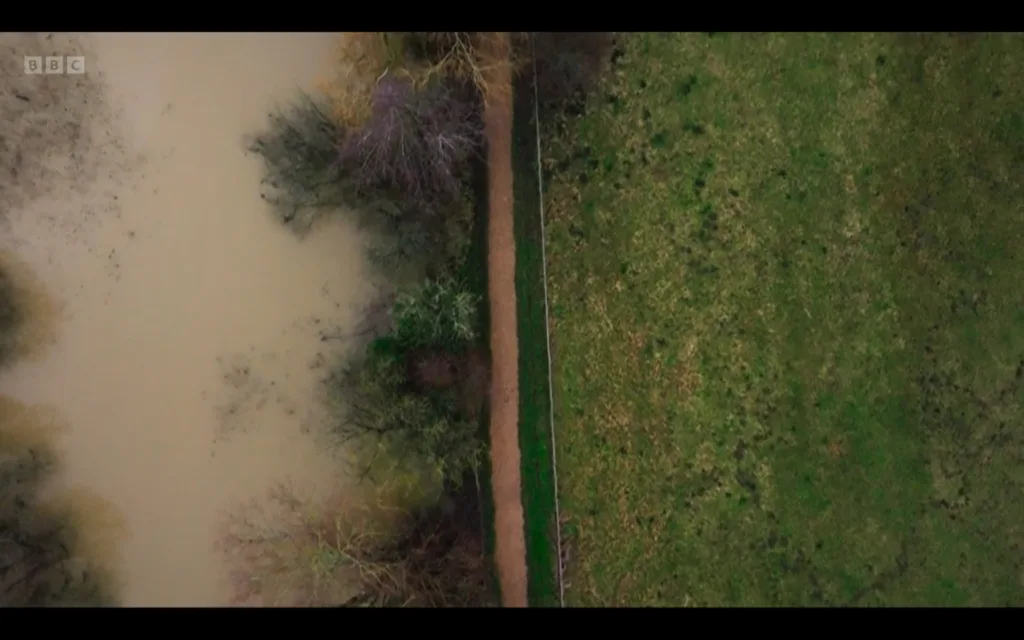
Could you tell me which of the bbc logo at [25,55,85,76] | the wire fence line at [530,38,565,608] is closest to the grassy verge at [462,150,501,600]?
the wire fence line at [530,38,565,608]

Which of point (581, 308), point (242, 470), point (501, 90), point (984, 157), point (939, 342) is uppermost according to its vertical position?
point (501, 90)

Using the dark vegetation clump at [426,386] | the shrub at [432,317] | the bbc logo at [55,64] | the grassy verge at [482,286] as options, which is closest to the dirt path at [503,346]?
the grassy verge at [482,286]

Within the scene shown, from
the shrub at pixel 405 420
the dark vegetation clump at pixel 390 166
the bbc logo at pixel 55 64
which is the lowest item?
the shrub at pixel 405 420

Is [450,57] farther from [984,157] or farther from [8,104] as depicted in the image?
[984,157]

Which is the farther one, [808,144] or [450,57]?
[808,144]

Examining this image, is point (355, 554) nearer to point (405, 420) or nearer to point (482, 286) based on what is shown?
point (405, 420)

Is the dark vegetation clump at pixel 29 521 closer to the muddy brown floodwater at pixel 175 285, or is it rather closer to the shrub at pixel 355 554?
the muddy brown floodwater at pixel 175 285

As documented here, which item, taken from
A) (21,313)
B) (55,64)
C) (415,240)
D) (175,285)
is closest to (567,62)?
(415,240)

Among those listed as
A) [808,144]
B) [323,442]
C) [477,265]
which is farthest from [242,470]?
[808,144]
